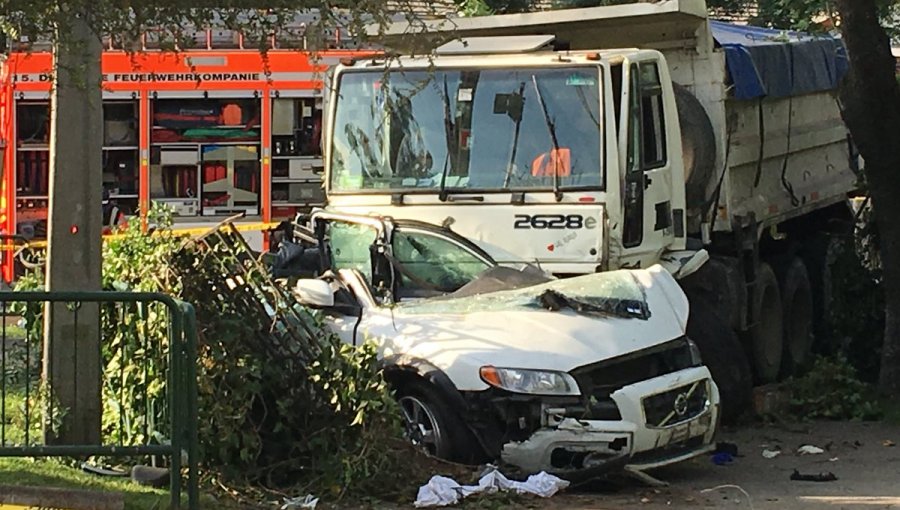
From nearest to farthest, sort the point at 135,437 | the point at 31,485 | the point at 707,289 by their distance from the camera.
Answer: the point at 31,485, the point at 135,437, the point at 707,289

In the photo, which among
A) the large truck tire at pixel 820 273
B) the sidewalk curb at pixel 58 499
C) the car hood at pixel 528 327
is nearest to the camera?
the sidewalk curb at pixel 58 499

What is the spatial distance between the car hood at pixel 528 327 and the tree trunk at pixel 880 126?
3472 millimetres

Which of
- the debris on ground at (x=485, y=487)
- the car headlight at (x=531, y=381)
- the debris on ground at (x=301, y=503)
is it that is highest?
the car headlight at (x=531, y=381)

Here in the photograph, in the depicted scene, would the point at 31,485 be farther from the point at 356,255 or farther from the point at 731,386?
the point at 731,386

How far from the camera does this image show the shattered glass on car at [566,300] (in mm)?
8672

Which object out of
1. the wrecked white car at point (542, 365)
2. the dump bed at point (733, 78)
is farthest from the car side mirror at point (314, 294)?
the dump bed at point (733, 78)

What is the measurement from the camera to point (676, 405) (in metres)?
8.58

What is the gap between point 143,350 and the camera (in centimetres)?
795

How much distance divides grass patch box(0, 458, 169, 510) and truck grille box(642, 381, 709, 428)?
2.80m

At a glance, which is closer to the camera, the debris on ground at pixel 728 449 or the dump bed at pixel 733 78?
the debris on ground at pixel 728 449

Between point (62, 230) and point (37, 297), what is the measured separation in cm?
94

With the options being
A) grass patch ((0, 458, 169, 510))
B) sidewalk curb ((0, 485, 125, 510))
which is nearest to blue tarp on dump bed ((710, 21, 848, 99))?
grass patch ((0, 458, 169, 510))

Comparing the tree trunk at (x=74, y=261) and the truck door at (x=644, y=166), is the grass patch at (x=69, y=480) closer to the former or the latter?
the tree trunk at (x=74, y=261)

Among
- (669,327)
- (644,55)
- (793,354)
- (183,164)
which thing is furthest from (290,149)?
(669,327)
